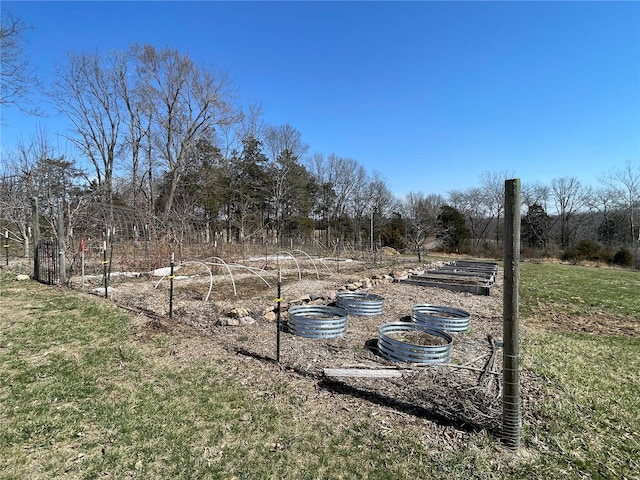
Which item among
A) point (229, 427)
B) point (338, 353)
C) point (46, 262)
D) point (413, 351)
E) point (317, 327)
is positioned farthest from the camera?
point (46, 262)

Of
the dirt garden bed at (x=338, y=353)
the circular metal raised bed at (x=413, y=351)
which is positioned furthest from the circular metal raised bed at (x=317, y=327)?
the circular metal raised bed at (x=413, y=351)

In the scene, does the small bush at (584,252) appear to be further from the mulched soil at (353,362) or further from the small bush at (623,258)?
the mulched soil at (353,362)

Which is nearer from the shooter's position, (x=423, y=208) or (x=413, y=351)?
(x=413, y=351)

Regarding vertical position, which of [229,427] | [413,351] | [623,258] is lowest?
[229,427]

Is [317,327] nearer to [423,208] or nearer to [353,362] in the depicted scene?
[353,362]

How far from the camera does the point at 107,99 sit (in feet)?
69.1

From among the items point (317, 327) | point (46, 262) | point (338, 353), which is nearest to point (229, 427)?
point (338, 353)

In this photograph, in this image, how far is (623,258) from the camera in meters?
21.2

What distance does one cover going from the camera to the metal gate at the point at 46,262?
7977 mm

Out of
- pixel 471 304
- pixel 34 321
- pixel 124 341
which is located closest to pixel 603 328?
pixel 471 304

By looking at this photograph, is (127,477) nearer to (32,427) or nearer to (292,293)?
(32,427)

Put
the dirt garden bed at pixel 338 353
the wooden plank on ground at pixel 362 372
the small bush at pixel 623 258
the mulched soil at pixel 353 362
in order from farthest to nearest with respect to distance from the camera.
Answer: the small bush at pixel 623 258 → the wooden plank on ground at pixel 362 372 → the dirt garden bed at pixel 338 353 → the mulched soil at pixel 353 362

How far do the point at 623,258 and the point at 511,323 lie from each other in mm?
26170

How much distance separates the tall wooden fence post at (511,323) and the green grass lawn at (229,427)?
16 cm
